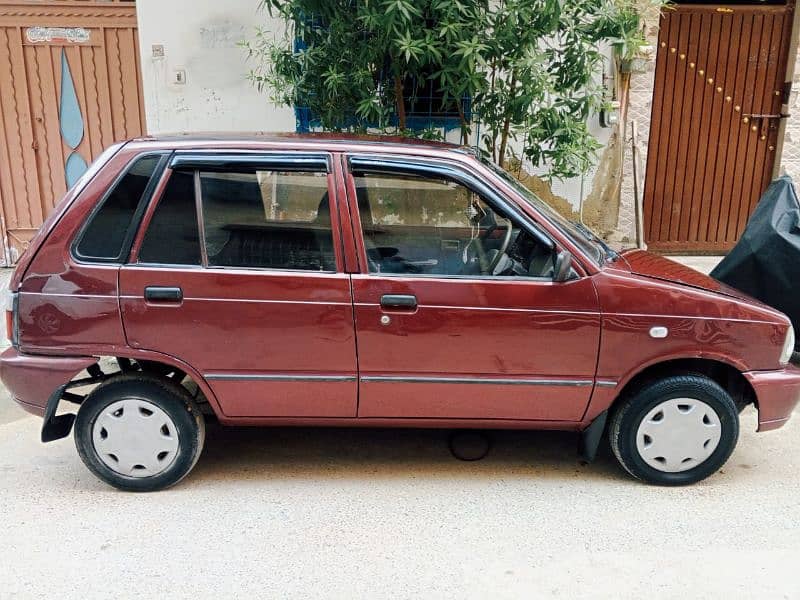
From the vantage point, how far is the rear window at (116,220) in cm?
348

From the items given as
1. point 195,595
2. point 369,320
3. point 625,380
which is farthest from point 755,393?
point 195,595

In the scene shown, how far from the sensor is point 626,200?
7.79 meters

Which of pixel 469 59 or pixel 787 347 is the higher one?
pixel 469 59

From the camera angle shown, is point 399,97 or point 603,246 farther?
point 399,97

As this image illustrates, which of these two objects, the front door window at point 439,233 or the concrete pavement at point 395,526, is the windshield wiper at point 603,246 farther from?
the concrete pavement at point 395,526

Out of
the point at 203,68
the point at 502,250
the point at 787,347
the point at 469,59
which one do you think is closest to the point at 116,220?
the point at 502,250

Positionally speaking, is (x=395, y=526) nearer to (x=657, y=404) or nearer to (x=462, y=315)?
(x=462, y=315)

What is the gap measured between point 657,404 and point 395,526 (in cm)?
151

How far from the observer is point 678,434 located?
368 centimetres

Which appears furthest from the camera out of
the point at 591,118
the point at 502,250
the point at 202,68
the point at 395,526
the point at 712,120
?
the point at 712,120

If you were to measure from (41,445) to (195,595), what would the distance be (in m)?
2.01

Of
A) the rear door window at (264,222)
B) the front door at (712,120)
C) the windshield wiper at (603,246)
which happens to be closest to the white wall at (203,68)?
the front door at (712,120)

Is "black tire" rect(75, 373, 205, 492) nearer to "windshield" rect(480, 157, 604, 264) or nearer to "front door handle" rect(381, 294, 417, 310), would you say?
"front door handle" rect(381, 294, 417, 310)

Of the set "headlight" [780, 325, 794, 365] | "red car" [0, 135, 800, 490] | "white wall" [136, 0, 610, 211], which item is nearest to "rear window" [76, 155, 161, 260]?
"red car" [0, 135, 800, 490]
